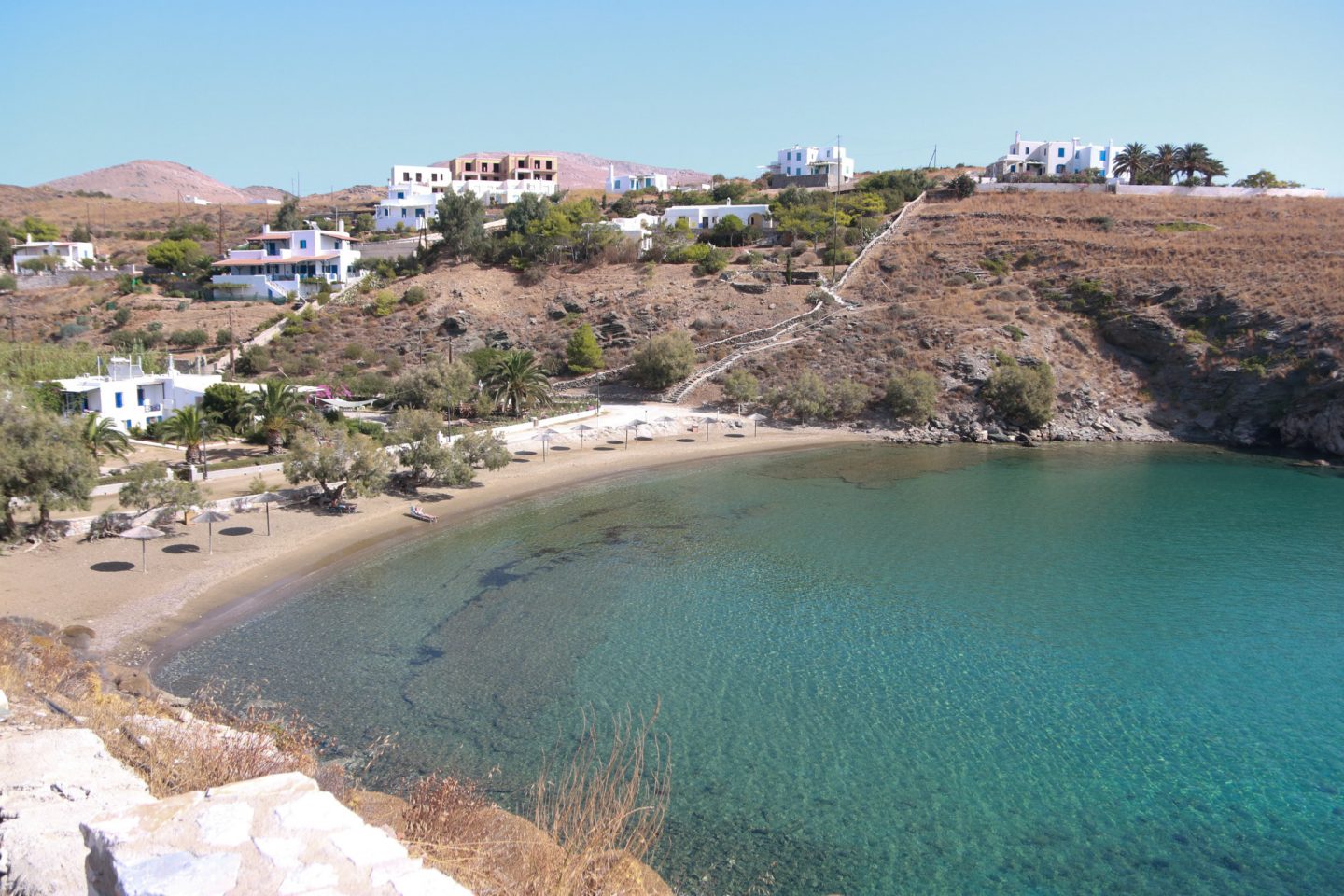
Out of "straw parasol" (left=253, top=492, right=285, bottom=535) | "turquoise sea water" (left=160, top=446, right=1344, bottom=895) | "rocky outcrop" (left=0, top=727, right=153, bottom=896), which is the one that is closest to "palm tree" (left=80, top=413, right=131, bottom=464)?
"straw parasol" (left=253, top=492, right=285, bottom=535)

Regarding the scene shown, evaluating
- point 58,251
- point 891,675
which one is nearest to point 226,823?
point 891,675

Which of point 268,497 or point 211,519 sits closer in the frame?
point 211,519

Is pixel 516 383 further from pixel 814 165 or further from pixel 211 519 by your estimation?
pixel 814 165

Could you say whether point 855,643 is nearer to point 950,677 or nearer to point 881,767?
point 950,677

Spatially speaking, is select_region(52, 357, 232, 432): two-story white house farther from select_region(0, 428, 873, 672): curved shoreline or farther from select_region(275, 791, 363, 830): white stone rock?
select_region(275, 791, 363, 830): white stone rock

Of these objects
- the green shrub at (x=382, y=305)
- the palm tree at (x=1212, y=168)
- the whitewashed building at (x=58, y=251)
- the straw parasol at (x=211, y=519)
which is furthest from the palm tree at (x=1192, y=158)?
the whitewashed building at (x=58, y=251)

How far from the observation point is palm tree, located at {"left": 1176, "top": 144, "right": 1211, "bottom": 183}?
82.2m

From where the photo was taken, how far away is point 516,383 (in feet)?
162

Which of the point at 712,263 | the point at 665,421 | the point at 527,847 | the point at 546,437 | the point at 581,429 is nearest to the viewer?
Answer: the point at 527,847

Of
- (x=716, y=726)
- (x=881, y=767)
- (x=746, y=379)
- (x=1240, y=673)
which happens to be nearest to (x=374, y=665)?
(x=716, y=726)

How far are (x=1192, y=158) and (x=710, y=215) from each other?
4787 cm

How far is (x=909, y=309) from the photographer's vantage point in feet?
202

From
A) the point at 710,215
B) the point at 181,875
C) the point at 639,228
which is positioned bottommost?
the point at 181,875

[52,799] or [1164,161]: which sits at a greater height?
[1164,161]
